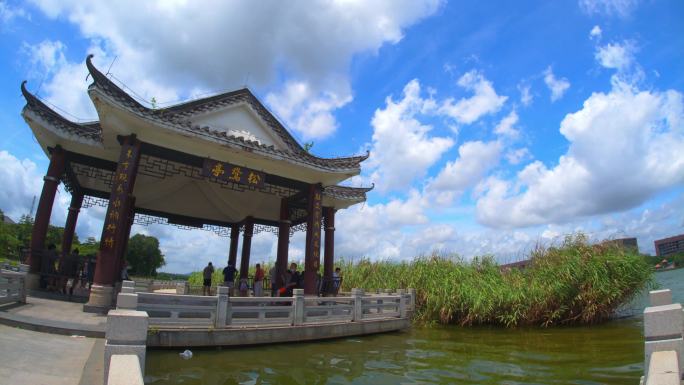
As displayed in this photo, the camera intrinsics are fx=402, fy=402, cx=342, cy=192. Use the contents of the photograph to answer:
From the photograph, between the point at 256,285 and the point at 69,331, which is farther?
the point at 256,285

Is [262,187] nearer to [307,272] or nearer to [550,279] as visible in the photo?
[307,272]

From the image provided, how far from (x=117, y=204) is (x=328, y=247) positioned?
24.1 ft

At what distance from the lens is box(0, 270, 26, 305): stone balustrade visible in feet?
25.5

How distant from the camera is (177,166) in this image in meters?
12.6

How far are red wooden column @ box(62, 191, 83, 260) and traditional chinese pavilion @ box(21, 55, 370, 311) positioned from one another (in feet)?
0.11

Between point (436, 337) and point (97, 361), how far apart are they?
7926mm

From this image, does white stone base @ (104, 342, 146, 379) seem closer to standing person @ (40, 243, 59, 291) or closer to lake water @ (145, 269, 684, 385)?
lake water @ (145, 269, 684, 385)

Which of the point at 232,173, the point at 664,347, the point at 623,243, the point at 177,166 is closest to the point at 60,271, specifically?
the point at 177,166

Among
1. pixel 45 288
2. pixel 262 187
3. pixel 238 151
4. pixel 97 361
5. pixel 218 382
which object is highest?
pixel 238 151

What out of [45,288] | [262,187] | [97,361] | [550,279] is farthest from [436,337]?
[45,288]

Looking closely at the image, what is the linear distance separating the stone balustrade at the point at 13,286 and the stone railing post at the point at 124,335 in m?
5.97

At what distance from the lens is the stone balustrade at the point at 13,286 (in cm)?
776

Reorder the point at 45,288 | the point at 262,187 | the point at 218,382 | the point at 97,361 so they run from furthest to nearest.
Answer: the point at 262,187, the point at 45,288, the point at 218,382, the point at 97,361

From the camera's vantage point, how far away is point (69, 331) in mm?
6348
